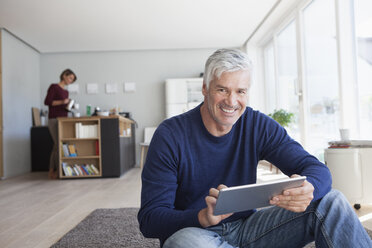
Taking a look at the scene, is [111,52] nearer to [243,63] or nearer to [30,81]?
[30,81]

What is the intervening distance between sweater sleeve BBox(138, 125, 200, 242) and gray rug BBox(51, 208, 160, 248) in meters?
0.92

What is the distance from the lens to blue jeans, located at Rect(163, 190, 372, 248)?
0.96m

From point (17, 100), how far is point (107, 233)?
488cm

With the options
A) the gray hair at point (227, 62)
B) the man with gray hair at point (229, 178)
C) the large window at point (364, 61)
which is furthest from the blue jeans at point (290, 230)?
the large window at point (364, 61)

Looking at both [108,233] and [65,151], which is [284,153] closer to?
[108,233]

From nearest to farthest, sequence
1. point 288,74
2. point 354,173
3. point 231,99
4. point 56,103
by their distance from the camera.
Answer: point 231,99
point 354,173
point 56,103
point 288,74

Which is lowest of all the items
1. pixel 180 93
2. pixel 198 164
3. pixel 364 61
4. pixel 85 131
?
pixel 198 164

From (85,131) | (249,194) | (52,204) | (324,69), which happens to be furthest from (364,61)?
(85,131)

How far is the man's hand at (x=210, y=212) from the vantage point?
34.9 inches

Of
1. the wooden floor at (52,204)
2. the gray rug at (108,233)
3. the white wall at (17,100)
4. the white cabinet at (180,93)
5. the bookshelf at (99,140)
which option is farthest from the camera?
the white cabinet at (180,93)

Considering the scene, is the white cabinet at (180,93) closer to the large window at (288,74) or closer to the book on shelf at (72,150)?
the large window at (288,74)

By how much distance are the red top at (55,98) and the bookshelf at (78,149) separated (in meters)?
0.18

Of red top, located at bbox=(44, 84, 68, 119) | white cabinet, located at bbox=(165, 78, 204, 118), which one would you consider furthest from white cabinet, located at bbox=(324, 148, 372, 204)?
white cabinet, located at bbox=(165, 78, 204, 118)

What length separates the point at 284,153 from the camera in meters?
1.26
